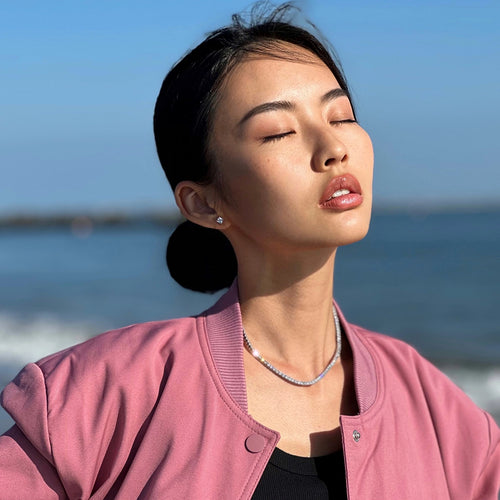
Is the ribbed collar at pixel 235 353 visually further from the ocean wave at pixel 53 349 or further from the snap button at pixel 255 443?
the ocean wave at pixel 53 349

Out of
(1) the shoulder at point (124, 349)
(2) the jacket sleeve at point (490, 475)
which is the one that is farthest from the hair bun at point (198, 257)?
(2) the jacket sleeve at point (490, 475)

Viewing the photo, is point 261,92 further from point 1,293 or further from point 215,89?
point 1,293

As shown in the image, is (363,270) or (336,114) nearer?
Result: (336,114)

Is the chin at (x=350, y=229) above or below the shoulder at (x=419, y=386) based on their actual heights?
above

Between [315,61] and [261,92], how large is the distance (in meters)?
0.21

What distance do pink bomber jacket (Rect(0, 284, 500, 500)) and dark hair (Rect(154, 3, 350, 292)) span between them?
0.38 meters

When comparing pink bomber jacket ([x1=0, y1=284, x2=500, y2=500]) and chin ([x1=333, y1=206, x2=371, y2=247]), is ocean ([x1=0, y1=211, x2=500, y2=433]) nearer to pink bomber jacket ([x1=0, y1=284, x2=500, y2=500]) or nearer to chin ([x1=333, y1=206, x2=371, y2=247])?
pink bomber jacket ([x1=0, y1=284, x2=500, y2=500])

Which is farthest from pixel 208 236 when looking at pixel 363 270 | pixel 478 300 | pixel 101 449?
pixel 363 270

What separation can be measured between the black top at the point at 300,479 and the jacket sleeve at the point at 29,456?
0.47 m

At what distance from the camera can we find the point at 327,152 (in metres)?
2.01

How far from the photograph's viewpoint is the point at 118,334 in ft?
6.93

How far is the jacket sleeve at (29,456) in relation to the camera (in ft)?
6.28

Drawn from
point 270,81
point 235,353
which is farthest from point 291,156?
point 235,353

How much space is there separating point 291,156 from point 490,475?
0.97 metres
